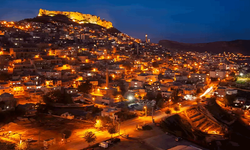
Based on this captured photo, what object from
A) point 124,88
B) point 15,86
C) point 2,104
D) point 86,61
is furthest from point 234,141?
point 86,61

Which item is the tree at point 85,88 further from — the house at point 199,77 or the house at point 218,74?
the house at point 218,74

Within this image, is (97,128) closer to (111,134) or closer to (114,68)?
(111,134)

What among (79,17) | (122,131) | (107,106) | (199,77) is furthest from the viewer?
(79,17)

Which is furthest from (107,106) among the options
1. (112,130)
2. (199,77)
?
(199,77)

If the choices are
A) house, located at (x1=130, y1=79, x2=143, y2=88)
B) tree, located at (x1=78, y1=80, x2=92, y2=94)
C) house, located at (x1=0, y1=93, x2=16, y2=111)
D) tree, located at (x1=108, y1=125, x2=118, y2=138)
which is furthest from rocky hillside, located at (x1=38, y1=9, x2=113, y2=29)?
tree, located at (x1=108, y1=125, x2=118, y2=138)

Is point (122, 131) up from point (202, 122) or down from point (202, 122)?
up

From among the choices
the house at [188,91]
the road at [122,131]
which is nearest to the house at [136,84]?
the house at [188,91]

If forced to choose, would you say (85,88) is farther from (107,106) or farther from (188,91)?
(188,91)

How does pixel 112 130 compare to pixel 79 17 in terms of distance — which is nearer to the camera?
pixel 112 130

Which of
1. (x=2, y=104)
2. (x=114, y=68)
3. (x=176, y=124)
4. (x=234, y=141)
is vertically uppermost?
(x=114, y=68)
